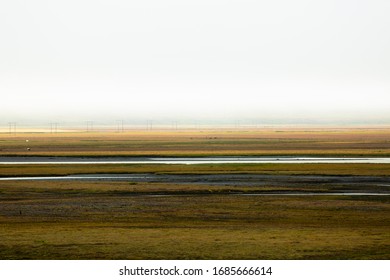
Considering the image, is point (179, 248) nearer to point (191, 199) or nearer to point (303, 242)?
point (303, 242)

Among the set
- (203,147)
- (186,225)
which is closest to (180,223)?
(186,225)

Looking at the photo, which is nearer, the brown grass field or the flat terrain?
the brown grass field

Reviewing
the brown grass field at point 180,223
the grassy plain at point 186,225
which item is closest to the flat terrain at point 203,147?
the brown grass field at point 180,223

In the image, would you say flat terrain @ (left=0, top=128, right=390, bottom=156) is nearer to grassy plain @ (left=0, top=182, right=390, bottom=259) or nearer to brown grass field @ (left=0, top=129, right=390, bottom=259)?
brown grass field @ (left=0, top=129, right=390, bottom=259)

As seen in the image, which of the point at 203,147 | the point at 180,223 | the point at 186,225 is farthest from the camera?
the point at 203,147

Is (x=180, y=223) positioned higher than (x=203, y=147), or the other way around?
(x=180, y=223)

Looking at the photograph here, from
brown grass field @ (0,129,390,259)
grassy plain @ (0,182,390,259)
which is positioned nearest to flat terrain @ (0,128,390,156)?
brown grass field @ (0,129,390,259)

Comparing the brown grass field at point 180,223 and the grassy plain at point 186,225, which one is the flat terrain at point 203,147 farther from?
the grassy plain at point 186,225

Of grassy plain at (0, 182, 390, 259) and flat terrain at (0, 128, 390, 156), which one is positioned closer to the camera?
grassy plain at (0, 182, 390, 259)

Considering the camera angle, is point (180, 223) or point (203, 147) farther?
point (203, 147)

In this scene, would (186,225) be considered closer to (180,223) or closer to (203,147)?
(180,223)
